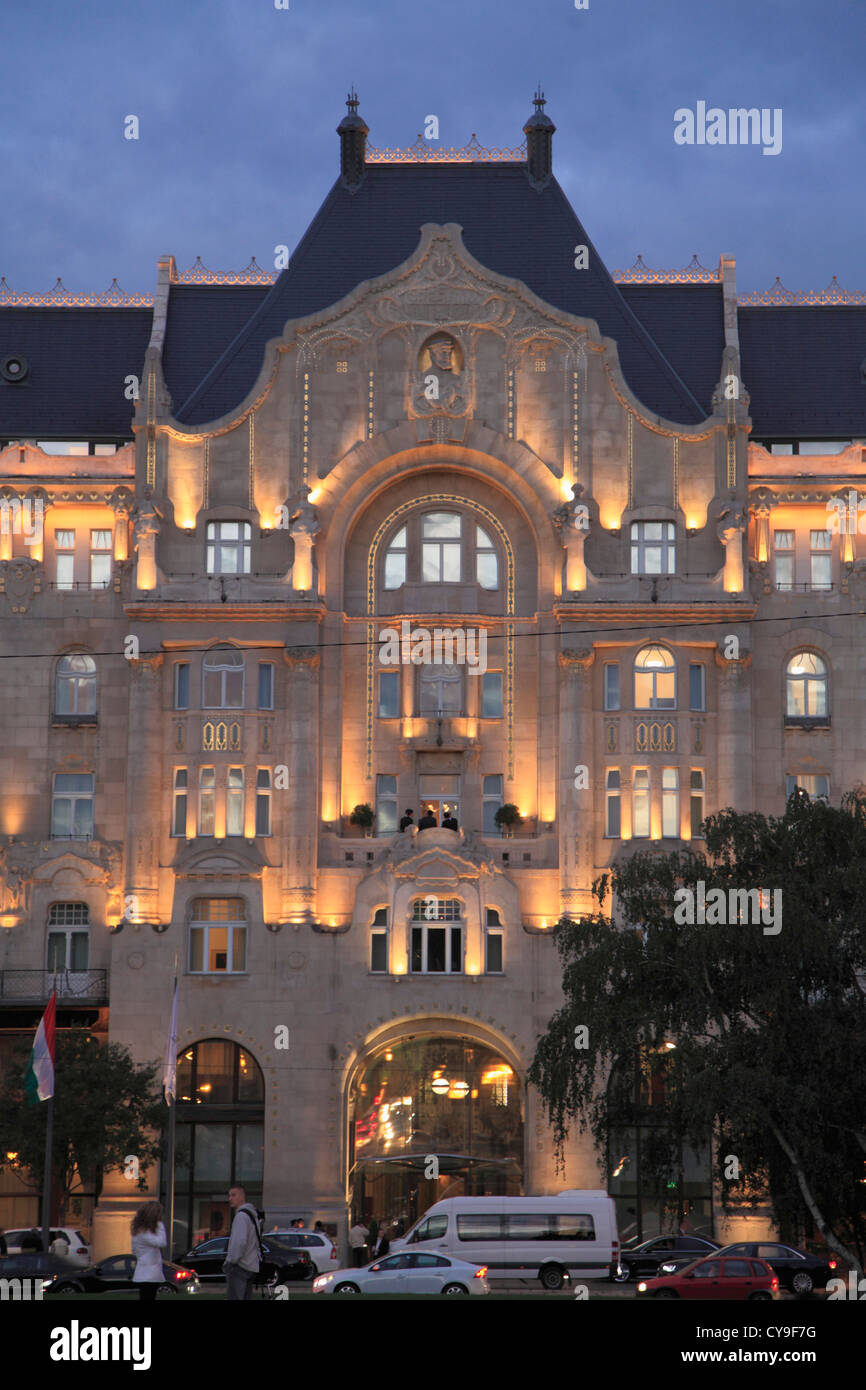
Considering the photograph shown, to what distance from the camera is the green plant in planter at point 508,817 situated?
78000 mm

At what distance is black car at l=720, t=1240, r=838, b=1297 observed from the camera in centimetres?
5534

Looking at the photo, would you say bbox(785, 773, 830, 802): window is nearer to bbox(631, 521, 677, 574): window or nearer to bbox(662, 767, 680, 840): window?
bbox(662, 767, 680, 840): window

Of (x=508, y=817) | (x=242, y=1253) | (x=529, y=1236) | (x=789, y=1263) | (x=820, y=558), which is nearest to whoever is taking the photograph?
(x=242, y=1253)

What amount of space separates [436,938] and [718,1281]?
25.2 m

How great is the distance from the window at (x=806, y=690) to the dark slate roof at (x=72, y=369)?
2843 centimetres

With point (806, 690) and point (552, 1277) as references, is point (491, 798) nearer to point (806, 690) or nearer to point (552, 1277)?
point (806, 690)

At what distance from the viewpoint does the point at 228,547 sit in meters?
80.5

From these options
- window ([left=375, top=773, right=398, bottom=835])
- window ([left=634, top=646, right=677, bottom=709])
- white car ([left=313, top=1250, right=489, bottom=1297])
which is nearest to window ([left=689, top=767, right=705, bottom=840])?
window ([left=634, top=646, right=677, bottom=709])

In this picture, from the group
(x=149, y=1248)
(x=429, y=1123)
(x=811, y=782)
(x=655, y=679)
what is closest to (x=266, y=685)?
(x=655, y=679)

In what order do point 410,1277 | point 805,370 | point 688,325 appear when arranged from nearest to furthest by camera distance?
point 410,1277 < point 805,370 < point 688,325

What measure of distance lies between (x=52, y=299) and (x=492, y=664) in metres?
26.2

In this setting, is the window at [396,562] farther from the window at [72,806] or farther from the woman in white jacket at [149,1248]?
the woman in white jacket at [149,1248]

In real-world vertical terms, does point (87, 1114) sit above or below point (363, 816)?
below

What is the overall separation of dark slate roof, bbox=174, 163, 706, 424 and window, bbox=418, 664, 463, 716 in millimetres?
13197
